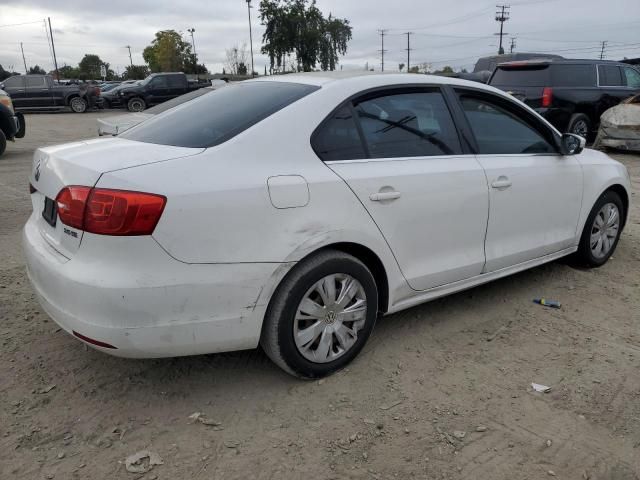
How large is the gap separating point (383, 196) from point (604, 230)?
104 inches

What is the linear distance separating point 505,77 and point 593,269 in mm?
7833

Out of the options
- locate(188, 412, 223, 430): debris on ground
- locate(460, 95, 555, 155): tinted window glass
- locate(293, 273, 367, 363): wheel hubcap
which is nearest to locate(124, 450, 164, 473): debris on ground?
locate(188, 412, 223, 430): debris on ground

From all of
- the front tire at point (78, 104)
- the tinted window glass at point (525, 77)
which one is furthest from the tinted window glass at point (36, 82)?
the tinted window glass at point (525, 77)

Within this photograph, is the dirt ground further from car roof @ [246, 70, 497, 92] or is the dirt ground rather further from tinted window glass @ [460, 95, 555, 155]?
car roof @ [246, 70, 497, 92]

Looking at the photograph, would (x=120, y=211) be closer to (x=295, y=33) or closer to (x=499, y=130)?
(x=499, y=130)

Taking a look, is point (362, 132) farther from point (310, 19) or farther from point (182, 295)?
point (310, 19)

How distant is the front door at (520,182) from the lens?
3.61m

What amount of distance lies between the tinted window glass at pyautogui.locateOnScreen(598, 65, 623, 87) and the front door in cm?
928

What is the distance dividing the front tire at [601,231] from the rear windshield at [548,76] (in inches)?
284

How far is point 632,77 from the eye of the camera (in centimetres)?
1277

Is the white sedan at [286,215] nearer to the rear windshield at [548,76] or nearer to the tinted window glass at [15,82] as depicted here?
the rear windshield at [548,76]

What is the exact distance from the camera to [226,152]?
2.59m

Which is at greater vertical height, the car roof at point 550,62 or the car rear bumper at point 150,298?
the car roof at point 550,62

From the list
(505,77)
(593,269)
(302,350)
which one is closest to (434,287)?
(302,350)
